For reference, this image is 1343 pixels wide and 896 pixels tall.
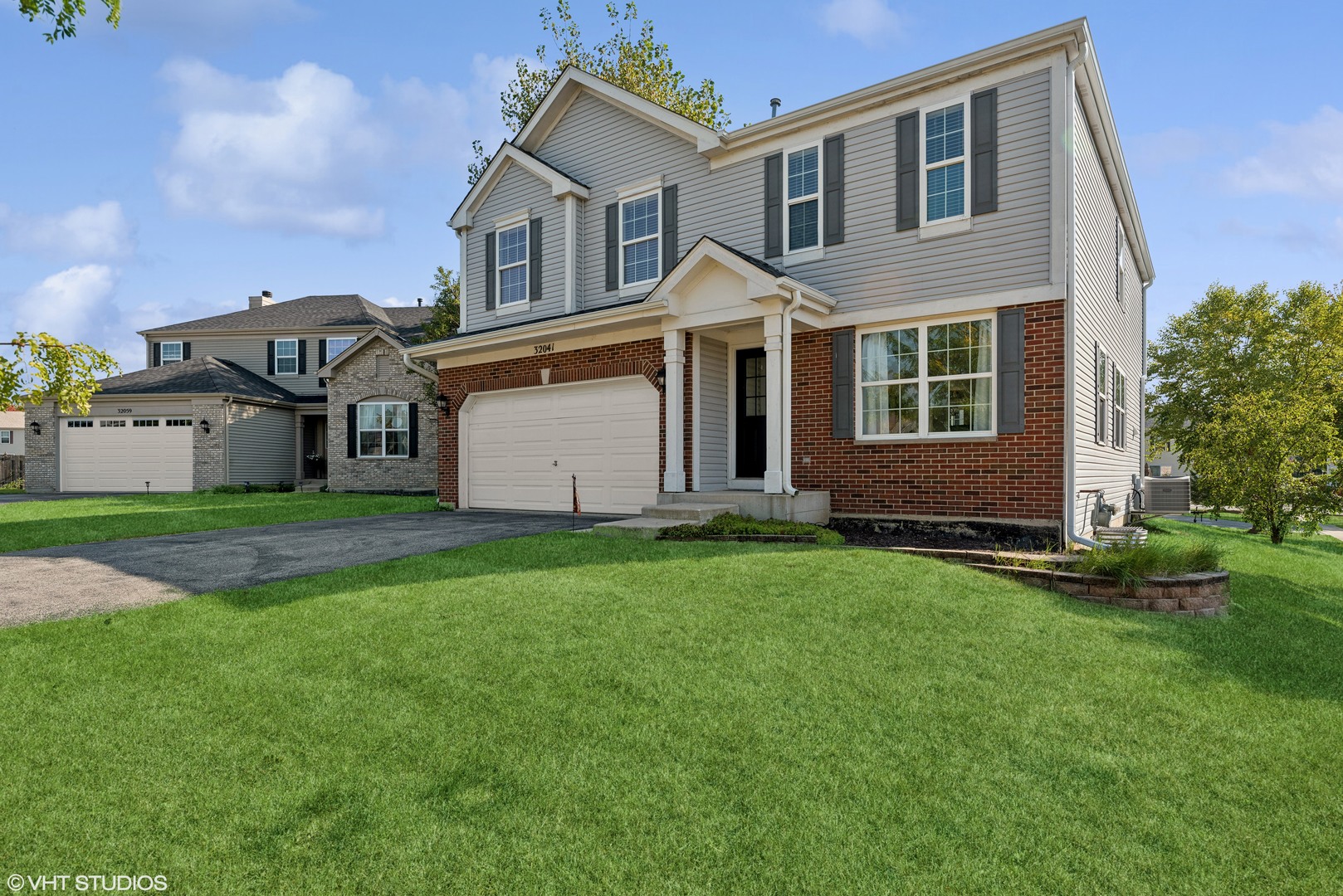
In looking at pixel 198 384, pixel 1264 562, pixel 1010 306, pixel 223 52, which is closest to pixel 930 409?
pixel 1010 306

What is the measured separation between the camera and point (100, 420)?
23328 millimetres

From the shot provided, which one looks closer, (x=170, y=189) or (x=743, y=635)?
(x=743, y=635)

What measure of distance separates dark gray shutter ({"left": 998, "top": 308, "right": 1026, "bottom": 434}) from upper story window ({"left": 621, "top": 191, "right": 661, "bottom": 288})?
5838mm

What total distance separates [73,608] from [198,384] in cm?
2129

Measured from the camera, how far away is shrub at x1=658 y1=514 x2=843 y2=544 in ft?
27.2

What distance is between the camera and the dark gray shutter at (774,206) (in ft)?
35.2

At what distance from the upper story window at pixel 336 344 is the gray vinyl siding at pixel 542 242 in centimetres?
1394

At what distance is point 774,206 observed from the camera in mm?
10773

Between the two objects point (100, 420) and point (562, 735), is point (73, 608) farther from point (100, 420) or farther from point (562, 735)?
point (100, 420)

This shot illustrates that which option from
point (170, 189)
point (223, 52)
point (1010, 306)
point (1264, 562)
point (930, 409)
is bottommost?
point (1264, 562)

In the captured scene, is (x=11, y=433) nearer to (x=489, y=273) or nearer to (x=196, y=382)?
(x=196, y=382)

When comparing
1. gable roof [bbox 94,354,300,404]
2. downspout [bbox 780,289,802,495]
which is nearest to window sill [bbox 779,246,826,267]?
downspout [bbox 780,289,802,495]

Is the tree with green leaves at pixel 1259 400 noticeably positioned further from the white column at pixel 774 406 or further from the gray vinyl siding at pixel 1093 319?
the white column at pixel 774 406

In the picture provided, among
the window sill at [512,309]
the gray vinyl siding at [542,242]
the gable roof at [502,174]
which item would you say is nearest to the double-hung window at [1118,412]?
the gray vinyl siding at [542,242]
